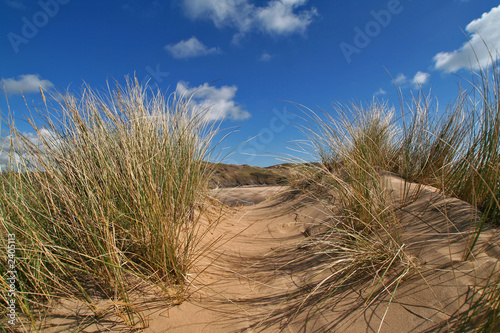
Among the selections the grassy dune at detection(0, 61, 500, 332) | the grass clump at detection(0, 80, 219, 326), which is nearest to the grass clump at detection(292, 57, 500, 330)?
the grassy dune at detection(0, 61, 500, 332)

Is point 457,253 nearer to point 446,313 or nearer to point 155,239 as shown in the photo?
point 446,313

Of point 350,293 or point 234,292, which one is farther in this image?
point 234,292

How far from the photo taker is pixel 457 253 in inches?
50.8

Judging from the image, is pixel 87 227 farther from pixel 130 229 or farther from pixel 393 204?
pixel 393 204

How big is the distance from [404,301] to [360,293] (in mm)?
207

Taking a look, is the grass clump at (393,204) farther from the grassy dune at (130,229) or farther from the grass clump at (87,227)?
the grass clump at (87,227)

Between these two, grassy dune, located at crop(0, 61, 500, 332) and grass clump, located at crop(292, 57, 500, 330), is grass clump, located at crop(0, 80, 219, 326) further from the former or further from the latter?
grass clump, located at crop(292, 57, 500, 330)

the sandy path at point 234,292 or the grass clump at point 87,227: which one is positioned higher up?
the grass clump at point 87,227

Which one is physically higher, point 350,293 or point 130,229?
point 130,229

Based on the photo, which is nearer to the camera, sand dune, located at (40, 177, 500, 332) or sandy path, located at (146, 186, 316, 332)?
sand dune, located at (40, 177, 500, 332)

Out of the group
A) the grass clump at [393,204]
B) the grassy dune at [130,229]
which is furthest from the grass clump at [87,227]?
the grass clump at [393,204]

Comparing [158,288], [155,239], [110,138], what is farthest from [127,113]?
[158,288]

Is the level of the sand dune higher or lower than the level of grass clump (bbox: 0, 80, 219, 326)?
lower

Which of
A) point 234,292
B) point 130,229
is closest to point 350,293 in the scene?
point 234,292
